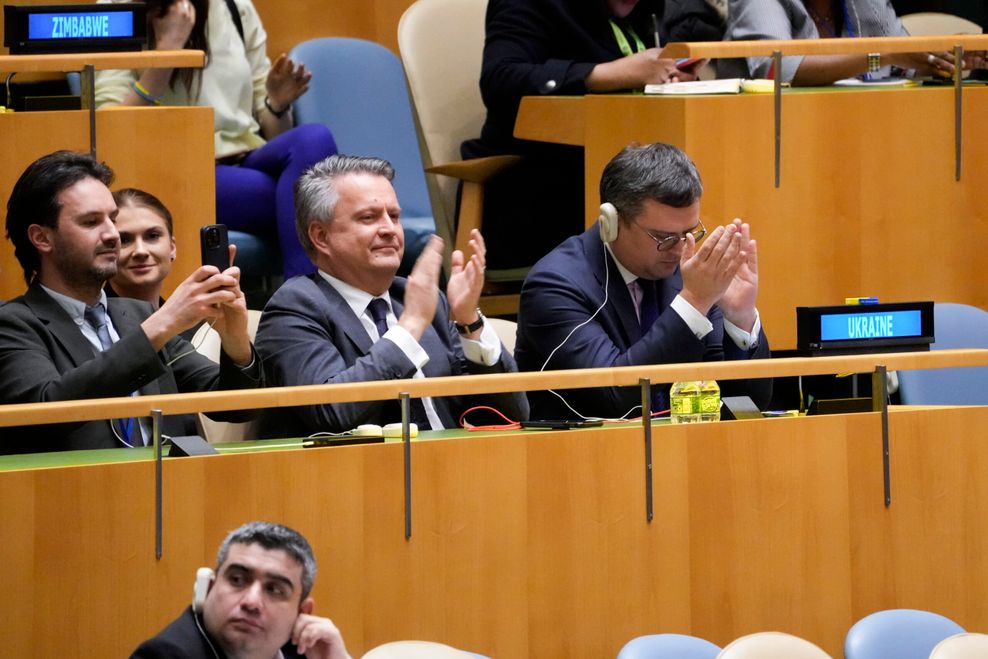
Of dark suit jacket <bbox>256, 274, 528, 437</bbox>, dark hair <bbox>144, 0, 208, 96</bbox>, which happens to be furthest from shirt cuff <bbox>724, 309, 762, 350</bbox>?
dark hair <bbox>144, 0, 208, 96</bbox>

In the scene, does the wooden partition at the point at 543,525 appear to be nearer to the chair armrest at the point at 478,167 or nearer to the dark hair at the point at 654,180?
the dark hair at the point at 654,180

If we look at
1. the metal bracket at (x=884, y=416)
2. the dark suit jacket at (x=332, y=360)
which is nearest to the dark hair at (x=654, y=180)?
the dark suit jacket at (x=332, y=360)

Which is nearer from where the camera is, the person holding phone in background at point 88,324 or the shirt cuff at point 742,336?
the person holding phone in background at point 88,324

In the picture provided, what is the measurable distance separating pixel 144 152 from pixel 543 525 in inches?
49.7

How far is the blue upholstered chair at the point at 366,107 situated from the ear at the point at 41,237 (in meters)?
1.44

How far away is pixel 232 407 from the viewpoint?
Result: 2.24m

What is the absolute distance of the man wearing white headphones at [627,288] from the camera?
9.69 ft

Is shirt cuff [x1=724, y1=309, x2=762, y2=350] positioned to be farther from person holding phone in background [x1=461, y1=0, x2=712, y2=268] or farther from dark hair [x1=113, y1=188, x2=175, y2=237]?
dark hair [x1=113, y1=188, x2=175, y2=237]

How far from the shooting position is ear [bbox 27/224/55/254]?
2775mm

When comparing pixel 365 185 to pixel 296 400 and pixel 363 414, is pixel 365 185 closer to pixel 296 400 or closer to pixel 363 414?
pixel 363 414

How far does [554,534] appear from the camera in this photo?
2.44 m

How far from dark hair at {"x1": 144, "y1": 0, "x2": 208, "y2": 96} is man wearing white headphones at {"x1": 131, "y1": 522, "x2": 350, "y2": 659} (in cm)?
187

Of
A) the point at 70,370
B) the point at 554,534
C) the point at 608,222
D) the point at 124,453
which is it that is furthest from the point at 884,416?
the point at 70,370

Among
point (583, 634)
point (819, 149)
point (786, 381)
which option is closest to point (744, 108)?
point (819, 149)
